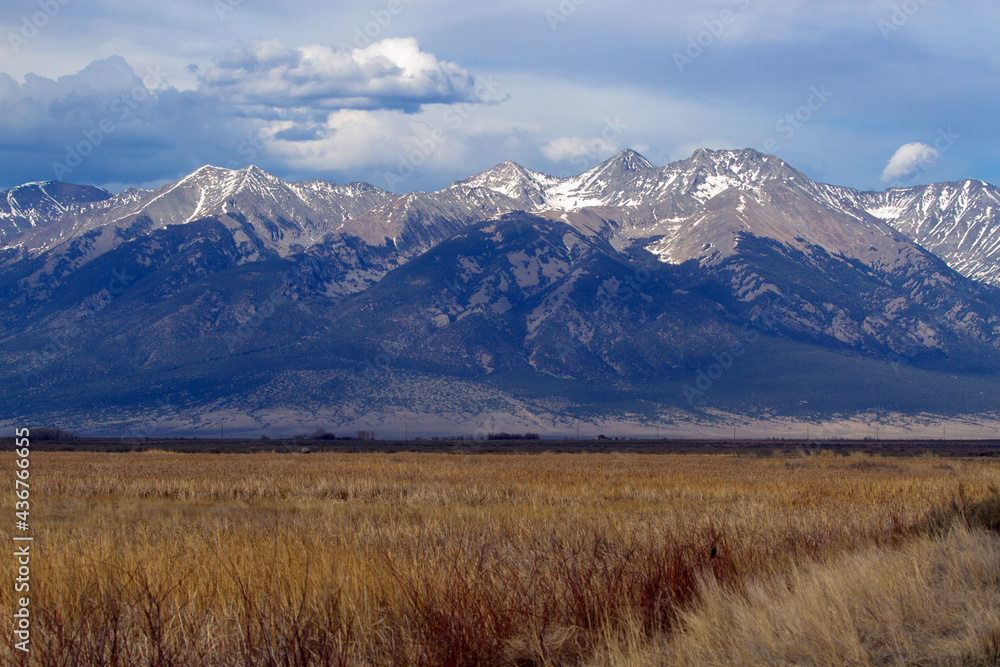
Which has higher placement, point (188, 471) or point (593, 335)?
point (593, 335)

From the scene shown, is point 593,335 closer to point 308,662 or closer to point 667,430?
point 667,430

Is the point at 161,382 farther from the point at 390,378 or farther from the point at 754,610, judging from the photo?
the point at 754,610

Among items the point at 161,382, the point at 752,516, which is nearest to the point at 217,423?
the point at 161,382

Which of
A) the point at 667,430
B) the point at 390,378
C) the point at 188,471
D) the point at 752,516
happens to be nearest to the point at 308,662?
the point at 752,516

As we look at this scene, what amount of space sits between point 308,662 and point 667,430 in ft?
458

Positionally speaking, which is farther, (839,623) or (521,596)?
(521,596)

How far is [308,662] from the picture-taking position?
6793 millimetres

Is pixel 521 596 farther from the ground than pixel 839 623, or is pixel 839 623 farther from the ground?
pixel 521 596

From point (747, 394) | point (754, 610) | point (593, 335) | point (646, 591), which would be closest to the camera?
point (754, 610)

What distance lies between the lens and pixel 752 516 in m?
16.3

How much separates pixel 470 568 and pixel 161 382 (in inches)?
6509

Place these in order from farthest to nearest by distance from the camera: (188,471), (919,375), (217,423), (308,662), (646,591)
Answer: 1. (919,375)
2. (217,423)
3. (188,471)
4. (646,591)
5. (308,662)

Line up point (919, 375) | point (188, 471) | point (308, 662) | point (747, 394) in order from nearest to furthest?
1. point (308, 662)
2. point (188, 471)
3. point (747, 394)
4. point (919, 375)

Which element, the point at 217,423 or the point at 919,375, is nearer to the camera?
the point at 217,423
